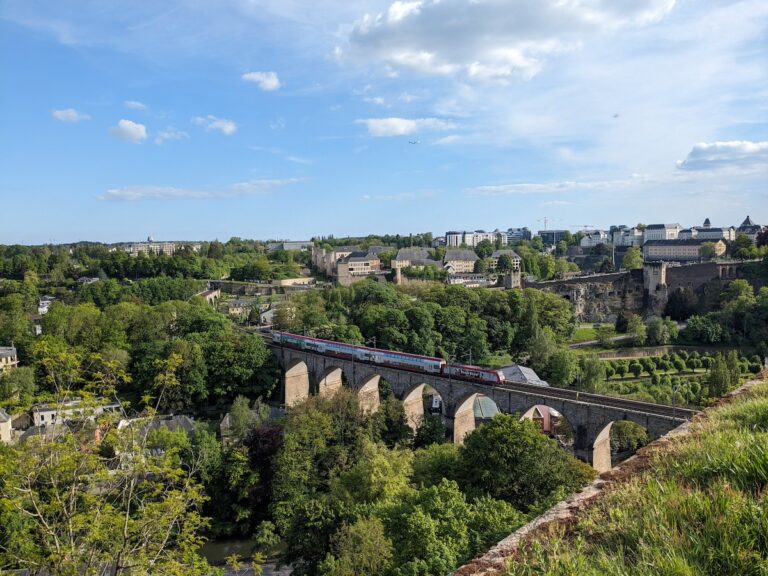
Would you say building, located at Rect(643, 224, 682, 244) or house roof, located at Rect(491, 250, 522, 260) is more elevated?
building, located at Rect(643, 224, 682, 244)

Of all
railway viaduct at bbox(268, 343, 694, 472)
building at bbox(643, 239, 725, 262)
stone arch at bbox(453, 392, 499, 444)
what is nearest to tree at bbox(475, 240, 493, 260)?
building at bbox(643, 239, 725, 262)

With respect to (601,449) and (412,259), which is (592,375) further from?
(412,259)

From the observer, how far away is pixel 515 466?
16.8m

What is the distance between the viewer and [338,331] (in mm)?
43875

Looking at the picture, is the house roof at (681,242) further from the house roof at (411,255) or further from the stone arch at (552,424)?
the stone arch at (552,424)

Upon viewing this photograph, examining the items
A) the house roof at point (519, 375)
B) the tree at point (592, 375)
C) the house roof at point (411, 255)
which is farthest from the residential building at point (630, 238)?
→ the house roof at point (519, 375)

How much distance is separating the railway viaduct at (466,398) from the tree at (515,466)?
280 inches

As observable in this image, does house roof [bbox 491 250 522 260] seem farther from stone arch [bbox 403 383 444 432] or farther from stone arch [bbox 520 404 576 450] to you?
stone arch [bbox 403 383 444 432]

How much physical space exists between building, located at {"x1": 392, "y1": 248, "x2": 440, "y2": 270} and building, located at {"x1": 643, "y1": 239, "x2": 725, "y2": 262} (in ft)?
114

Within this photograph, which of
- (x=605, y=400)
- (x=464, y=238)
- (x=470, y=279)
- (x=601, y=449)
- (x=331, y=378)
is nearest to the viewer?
(x=601, y=449)

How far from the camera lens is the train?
2836cm

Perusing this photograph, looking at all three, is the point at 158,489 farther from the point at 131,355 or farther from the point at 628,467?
the point at 131,355

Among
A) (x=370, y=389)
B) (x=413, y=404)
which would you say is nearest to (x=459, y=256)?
(x=370, y=389)

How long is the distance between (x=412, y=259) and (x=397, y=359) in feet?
188
